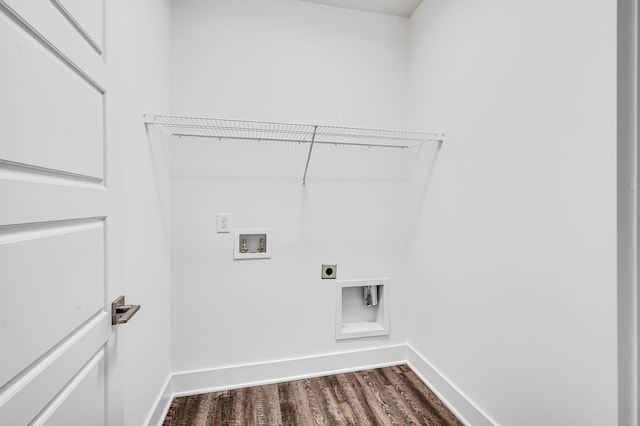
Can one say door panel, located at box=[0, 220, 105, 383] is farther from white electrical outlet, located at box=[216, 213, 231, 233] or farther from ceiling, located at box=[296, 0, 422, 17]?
ceiling, located at box=[296, 0, 422, 17]

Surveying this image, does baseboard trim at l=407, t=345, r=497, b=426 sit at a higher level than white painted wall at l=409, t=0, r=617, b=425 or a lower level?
lower

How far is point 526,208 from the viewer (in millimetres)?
1128

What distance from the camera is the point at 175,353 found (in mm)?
1682

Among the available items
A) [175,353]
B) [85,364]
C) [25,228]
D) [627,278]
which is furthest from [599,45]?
[175,353]

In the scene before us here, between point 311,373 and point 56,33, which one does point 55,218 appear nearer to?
point 56,33

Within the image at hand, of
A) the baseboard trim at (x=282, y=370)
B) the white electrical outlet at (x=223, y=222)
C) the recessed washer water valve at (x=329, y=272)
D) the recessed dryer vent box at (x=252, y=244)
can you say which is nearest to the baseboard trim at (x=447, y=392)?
the baseboard trim at (x=282, y=370)

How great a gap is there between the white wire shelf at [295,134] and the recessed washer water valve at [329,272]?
1.95 ft

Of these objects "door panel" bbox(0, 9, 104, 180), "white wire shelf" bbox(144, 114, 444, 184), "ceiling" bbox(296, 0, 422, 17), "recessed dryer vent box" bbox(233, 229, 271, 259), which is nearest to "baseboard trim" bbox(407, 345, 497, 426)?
"recessed dryer vent box" bbox(233, 229, 271, 259)

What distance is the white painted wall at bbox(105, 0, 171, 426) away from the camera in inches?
38.9

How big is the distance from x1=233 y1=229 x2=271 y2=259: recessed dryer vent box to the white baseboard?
692 mm

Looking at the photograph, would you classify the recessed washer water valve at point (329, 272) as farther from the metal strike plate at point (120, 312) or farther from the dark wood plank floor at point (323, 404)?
the metal strike plate at point (120, 312)

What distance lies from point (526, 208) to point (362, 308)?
1.27 meters

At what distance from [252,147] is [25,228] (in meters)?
1.33

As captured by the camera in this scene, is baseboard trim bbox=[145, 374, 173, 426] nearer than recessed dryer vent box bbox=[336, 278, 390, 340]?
Yes
